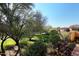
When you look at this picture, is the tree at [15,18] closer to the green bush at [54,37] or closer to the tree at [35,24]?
the tree at [35,24]

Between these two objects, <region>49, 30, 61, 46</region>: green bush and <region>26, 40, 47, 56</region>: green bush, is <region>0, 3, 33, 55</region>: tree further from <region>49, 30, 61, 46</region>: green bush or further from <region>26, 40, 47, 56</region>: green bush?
<region>49, 30, 61, 46</region>: green bush

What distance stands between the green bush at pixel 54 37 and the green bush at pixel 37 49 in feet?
0.27

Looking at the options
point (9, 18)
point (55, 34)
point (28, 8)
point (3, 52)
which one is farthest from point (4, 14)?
point (55, 34)

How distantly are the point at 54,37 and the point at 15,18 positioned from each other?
385 mm

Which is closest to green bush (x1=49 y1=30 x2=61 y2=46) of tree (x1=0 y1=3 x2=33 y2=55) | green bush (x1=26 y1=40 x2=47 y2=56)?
green bush (x1=26 y1=40 x2=47 y2=56)

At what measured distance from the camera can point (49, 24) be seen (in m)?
1.93

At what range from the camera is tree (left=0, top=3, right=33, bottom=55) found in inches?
76.6

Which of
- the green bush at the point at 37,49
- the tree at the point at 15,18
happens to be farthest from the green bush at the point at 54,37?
the tree at the point at 15,18

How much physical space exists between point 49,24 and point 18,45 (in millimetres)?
330

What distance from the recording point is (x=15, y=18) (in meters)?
1.95

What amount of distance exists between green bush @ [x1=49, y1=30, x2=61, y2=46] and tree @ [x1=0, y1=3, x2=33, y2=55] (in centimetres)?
26

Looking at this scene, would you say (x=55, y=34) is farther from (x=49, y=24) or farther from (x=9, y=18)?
(x=9, y=18)

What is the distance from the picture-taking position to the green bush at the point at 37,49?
194 centimetres

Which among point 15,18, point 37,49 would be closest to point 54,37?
point 37,49
